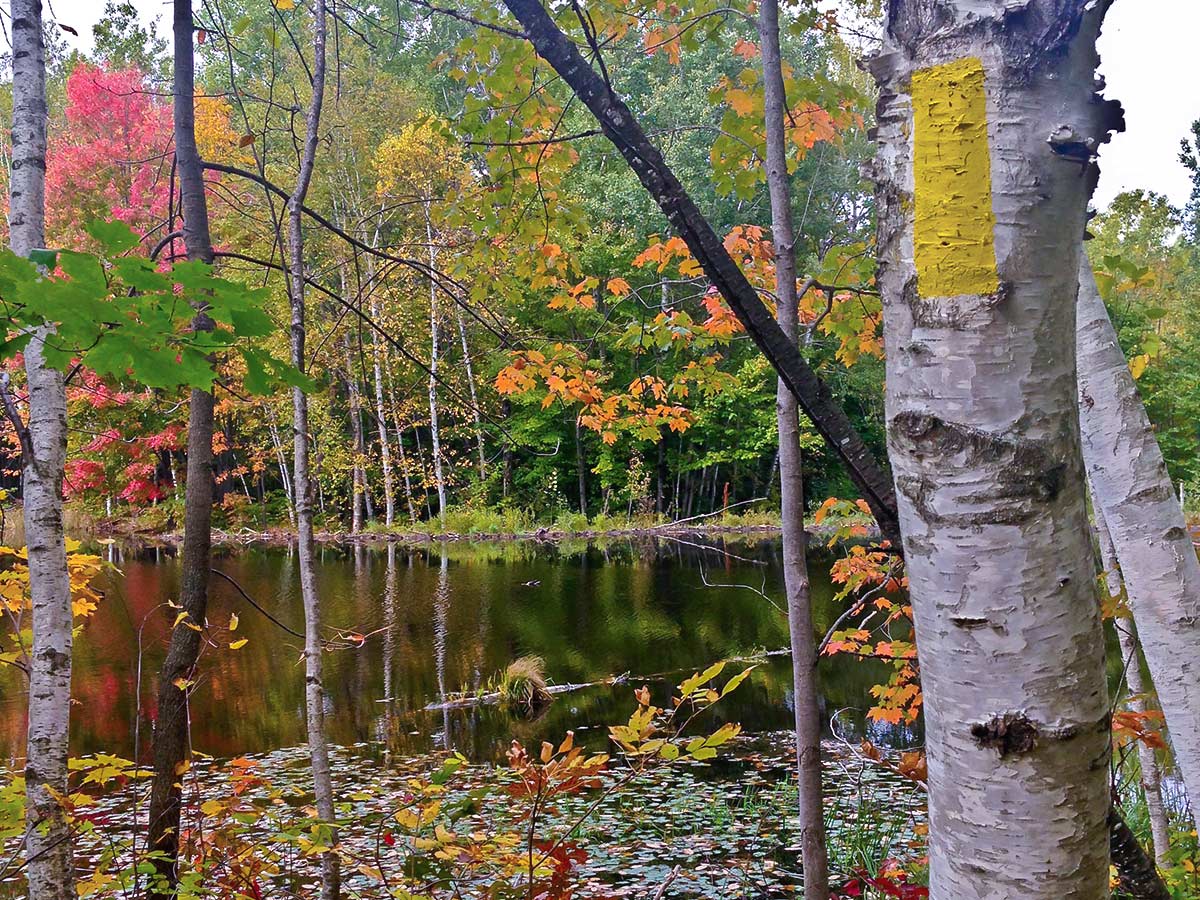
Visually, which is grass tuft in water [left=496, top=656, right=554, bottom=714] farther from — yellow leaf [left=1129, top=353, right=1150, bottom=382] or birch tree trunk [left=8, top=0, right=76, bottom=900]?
yellow leaf [left=1129, top=353, right=1150, bottom=382]

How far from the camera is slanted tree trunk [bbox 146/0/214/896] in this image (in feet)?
9.43

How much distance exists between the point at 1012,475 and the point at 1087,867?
13.4 inches

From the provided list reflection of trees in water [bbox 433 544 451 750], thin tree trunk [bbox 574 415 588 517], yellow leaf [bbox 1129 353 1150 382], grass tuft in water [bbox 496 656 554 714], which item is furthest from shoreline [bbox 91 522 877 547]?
yellow leaf [bbox 1129 353 1150 382]

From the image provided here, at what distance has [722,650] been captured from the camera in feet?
30.4

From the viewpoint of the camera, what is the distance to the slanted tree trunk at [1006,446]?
72cm

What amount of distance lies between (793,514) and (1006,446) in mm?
1654

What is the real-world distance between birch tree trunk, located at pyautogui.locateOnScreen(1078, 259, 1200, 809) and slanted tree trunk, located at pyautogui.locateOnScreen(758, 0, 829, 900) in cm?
74

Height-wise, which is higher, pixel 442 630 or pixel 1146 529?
pixel 1146 529

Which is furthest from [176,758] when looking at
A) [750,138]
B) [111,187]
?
[111,187]

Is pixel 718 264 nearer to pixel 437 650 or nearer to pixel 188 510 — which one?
pixel 188 510

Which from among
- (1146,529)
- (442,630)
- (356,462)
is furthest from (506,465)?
(1146,529)

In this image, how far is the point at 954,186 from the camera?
75cm

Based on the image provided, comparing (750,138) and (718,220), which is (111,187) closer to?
(718,220)

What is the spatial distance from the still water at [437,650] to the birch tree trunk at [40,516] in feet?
4.05
